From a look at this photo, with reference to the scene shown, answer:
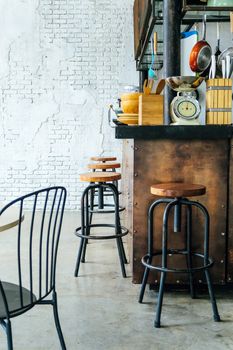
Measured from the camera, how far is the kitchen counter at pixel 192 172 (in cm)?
301

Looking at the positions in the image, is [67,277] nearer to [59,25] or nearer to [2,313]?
[2,313]

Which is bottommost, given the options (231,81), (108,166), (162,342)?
(162,342)

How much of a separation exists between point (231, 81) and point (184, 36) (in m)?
1.49

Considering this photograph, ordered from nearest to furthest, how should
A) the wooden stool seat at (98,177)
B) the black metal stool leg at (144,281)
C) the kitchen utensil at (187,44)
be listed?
the black metal stool leg at (144,281), the wooden stool seat at (98,177), the kitchen utensil at (187,44)

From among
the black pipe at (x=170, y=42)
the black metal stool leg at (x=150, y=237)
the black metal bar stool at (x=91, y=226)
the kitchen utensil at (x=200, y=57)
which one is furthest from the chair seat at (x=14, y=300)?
the kitchen utensil at (x=200, y=57)

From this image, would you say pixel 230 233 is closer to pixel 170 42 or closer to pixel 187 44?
pixel 170 42

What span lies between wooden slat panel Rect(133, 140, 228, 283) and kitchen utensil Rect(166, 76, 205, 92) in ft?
1.28

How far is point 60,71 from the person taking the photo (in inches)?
260

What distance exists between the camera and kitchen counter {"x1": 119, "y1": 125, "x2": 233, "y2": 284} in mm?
3012

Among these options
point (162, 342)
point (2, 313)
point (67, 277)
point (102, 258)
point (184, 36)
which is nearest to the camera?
point (2, 313)

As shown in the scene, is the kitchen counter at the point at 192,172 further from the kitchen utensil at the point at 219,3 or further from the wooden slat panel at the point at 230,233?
the kitchen utensil at the point at 219,3

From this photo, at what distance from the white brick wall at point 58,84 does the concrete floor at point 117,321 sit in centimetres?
328

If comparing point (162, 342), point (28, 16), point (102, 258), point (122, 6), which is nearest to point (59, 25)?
point (28, 16)

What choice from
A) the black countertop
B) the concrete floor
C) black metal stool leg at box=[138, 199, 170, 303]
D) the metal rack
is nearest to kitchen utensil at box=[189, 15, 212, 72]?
the metal rack
